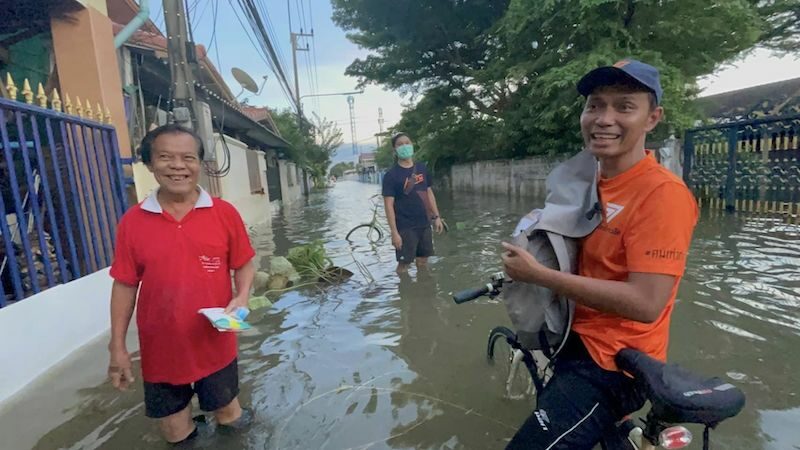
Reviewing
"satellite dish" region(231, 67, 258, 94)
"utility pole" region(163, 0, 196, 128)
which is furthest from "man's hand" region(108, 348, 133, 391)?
"satellite dish" region(231, 67, 258, 94)

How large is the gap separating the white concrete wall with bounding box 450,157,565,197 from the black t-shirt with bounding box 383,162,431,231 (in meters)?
9.06

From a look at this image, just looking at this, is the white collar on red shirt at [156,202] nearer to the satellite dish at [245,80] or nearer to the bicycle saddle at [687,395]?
the bicycle saddle at [687,395]

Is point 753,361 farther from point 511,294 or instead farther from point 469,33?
point 469,33

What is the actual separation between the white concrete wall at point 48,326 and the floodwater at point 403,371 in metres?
0.13

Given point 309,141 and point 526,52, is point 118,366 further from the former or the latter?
point 309,141

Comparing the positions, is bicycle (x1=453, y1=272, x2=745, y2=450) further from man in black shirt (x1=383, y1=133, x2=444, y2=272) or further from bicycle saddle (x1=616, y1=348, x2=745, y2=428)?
man in black shirt (x1=383, y1=133, x2=444, y2=272)

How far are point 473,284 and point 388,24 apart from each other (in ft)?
46.8

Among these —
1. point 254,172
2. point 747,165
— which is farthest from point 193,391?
point 254,172

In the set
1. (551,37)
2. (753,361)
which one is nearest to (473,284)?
(753,361)

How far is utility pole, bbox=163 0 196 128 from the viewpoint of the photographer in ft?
19.8

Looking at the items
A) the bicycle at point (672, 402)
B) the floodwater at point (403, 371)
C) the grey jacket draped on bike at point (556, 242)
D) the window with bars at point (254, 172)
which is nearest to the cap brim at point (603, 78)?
the grey jacket draped on bike at point (556, 242)

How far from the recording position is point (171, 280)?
214cm

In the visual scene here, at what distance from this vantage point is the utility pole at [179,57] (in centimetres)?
603

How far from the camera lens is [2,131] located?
10.4 feet
